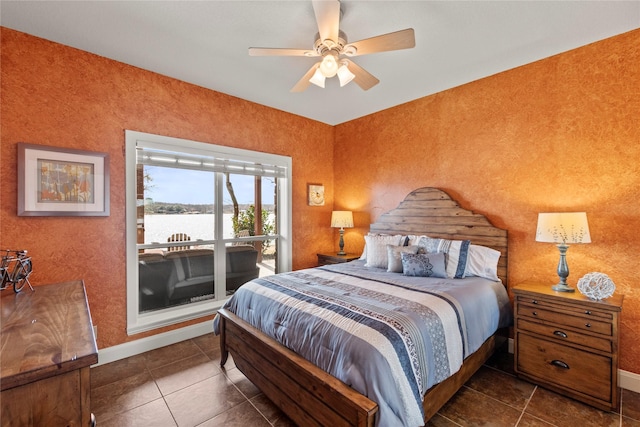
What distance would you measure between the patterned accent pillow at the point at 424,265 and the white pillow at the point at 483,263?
0.29 meters

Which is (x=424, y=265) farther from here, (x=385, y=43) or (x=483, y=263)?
(x=385, y=43)

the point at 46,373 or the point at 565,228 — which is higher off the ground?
the point at 565,228

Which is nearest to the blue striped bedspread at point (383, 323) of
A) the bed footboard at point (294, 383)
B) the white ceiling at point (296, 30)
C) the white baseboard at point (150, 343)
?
the bed footboard at point (294, 383)

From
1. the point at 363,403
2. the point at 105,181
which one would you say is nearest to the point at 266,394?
the point at 363,403

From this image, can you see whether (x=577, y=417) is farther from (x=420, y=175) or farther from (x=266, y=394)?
(x=420, y=175)

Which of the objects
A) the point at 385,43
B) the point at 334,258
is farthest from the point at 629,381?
the point at 385,43

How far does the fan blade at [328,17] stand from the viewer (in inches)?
65.9

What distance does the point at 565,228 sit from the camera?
2.24 metres

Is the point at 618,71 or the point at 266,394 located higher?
the point at 618,71

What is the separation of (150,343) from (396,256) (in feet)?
8.76

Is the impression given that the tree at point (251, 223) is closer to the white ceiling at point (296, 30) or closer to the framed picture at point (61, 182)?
the framed picture at point (61, 182)

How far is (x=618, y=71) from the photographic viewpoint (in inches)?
92.1

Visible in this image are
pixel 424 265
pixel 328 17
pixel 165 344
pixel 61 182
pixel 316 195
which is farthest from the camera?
pixel 316 195

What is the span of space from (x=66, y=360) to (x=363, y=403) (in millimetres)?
1187
